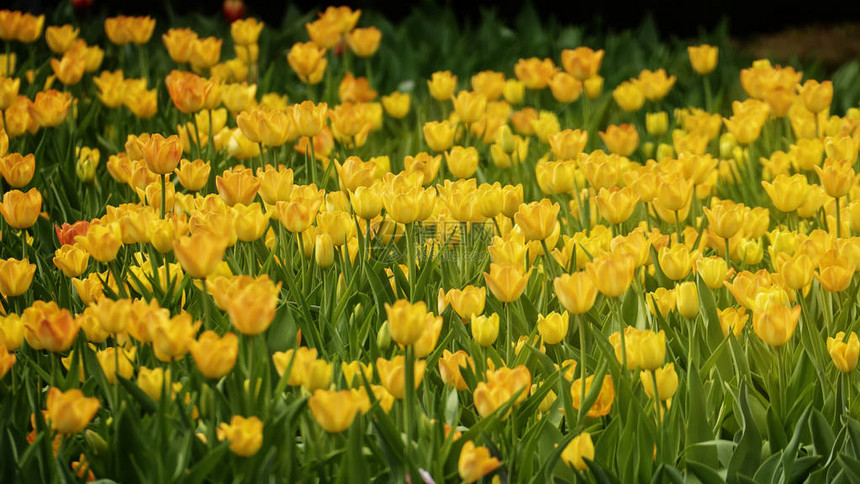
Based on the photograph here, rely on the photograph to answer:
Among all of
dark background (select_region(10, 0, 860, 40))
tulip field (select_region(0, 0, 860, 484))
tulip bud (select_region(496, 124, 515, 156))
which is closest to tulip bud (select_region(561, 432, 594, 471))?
tulip field (select_region(0, 0, 860, 484))

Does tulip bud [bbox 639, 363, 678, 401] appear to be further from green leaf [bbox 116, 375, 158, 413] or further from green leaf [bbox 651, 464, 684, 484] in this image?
green leaf [bbox 116, 375, 158, 413]

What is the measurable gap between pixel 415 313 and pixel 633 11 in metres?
6.97

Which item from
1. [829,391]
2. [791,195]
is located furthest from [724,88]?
[829,391]

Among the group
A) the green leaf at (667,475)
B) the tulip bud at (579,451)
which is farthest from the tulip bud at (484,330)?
the green leaf at (667,475)

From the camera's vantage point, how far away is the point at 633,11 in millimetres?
8000

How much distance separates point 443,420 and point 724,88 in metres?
3.24

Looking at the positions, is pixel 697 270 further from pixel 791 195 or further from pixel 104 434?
pixel 104 434

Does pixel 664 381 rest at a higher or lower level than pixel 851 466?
higher

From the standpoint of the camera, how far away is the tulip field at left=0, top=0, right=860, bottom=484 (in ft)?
5.13

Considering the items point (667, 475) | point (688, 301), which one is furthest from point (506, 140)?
point (667, 475)

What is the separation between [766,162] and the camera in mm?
3051

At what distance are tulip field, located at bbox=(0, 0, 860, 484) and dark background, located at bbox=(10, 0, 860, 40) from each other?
416cm

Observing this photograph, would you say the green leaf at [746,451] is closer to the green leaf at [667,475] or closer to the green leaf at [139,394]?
the green leaf at [667,475]

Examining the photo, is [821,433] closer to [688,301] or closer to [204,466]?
[688,301]
